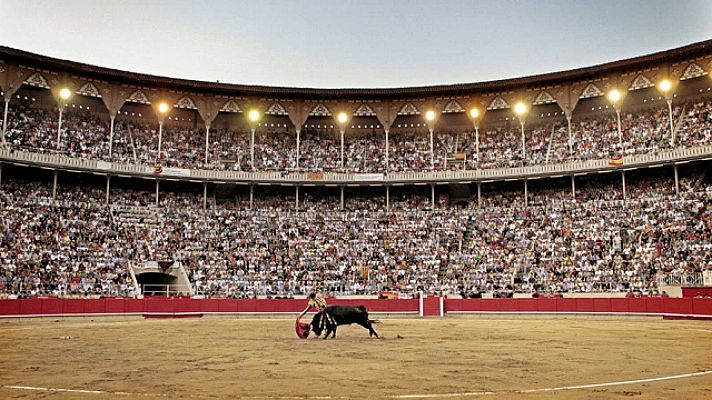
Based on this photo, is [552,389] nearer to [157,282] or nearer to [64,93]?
[157,282]

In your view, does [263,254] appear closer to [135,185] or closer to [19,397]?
[135,185]

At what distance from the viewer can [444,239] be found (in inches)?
1734

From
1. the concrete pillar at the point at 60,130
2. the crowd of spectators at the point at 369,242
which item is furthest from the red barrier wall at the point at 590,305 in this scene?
the concrete pillar at the point at 60,130

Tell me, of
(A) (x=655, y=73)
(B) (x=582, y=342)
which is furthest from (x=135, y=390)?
(A) (x=655, y=73)

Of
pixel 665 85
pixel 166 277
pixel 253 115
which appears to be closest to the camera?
pixel 166 277

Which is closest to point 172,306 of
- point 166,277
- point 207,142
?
point 166,277

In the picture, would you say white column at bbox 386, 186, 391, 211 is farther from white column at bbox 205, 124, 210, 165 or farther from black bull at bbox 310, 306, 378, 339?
black bull at bbox 310, 306, 378, 339

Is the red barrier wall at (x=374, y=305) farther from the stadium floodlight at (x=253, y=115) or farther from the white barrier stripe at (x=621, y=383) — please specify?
the white barrier stripe at (x=621, y=383)

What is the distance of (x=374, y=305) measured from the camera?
1380 inches

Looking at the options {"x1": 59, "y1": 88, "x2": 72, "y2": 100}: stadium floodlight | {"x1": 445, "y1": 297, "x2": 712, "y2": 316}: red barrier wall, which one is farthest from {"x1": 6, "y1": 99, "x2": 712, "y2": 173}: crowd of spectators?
{"x1": 445, "y1": 297, "x2": 712, "y2": 316}: red barrier wall

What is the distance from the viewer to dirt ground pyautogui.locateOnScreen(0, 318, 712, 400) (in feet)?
28.0

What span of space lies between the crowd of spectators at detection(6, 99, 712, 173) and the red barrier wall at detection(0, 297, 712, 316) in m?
14.6

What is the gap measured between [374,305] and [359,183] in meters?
14.4

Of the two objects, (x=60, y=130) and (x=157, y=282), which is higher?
(x=60, y=130)
